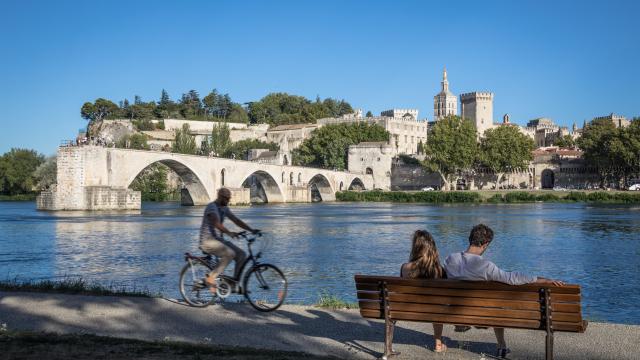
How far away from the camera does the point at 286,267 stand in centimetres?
1844

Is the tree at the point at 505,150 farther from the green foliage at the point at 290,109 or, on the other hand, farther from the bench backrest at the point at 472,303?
the bench backrest at the point at 472,303

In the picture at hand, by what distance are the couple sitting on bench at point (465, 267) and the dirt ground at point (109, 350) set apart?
50.1 inches

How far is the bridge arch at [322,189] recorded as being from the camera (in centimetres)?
8675

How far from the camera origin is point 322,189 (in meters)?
88.2

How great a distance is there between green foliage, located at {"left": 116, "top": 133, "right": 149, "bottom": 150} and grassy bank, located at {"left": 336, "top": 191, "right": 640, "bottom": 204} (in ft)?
103

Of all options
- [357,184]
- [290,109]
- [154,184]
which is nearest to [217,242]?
[154,184]

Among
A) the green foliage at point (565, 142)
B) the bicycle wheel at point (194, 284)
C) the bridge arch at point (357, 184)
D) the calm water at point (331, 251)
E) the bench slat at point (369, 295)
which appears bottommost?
the calm water at point (331, 251)

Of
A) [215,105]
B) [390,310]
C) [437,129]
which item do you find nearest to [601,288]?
[390,310]

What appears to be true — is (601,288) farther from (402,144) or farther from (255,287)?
(402,144)

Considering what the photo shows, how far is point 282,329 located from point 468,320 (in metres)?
2.26

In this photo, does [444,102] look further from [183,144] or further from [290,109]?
[183,144]

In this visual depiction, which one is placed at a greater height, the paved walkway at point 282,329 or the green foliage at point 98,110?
the green foliage at point 98,110

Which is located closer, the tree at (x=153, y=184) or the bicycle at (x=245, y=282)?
the bicycle at (x=245, y=282)

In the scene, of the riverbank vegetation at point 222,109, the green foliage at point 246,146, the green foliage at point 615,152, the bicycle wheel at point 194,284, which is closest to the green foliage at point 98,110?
the riverbank vegetation at point 222,109
